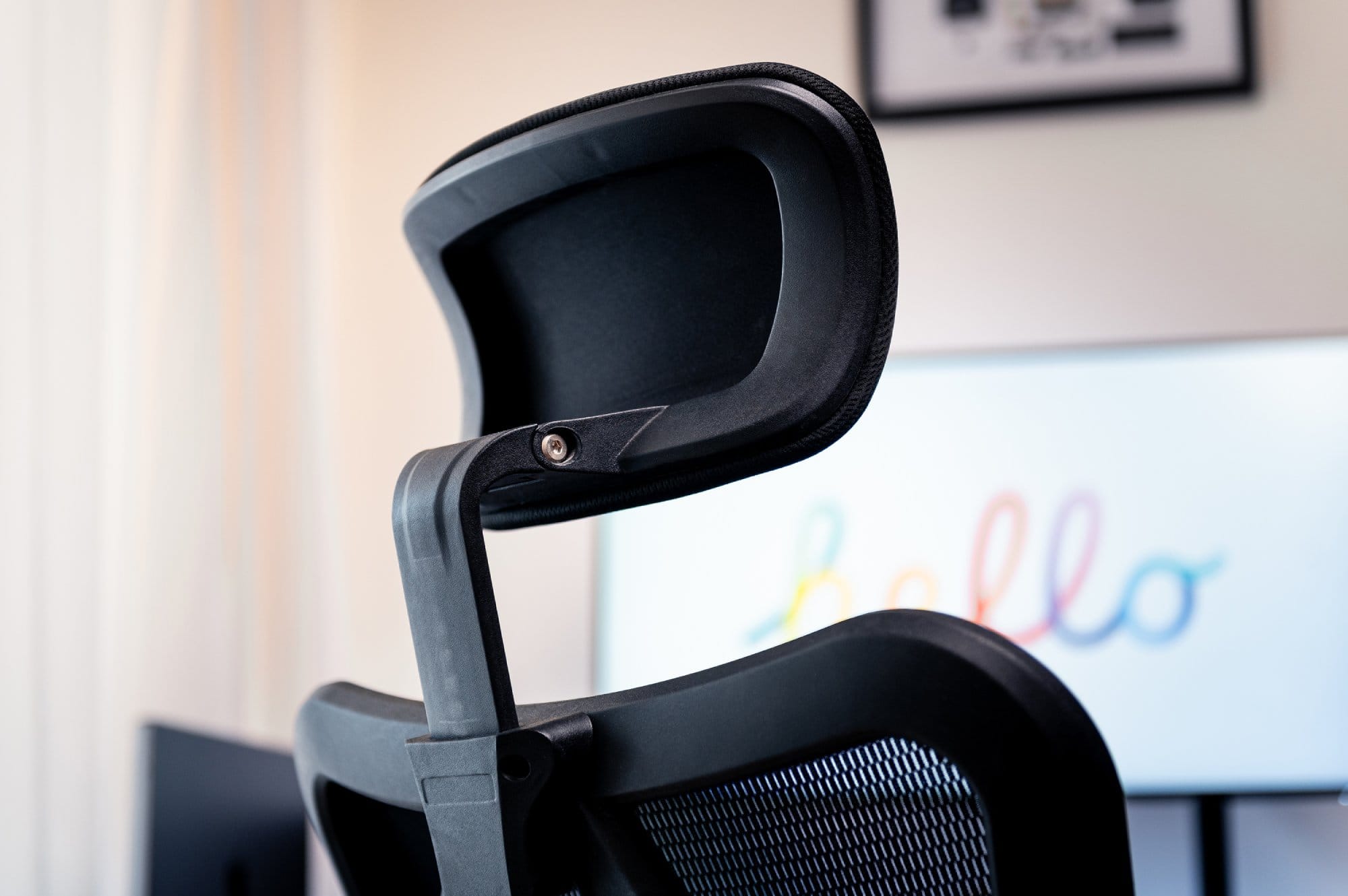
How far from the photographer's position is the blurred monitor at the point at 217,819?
3.88ft

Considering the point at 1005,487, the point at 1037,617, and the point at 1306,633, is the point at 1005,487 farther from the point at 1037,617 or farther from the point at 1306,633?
the point at 1306,633

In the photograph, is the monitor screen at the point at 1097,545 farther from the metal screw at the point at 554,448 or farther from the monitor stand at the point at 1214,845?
the metal screw at the point at 554,448

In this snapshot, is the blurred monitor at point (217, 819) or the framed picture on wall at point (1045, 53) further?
the framed picture on wall at point (1045, 53)

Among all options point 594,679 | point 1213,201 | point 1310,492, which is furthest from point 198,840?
point 1213,201

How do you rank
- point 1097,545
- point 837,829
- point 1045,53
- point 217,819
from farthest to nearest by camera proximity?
point 1045,53, point 1097,545, point 217,819, point 837,829

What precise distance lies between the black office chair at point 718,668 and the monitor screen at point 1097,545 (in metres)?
0.94

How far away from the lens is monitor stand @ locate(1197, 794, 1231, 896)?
138 centimetres

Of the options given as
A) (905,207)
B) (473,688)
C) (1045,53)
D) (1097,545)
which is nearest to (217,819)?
(473,688)

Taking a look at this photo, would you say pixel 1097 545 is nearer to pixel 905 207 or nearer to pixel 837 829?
pixel 905 207

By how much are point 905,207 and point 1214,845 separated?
102 cm

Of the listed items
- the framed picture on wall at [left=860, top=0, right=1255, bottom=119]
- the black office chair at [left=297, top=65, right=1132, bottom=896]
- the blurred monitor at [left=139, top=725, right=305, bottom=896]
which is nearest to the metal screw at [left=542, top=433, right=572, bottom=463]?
the black office chair at [left=297, top=65, right=1132, bottom=896]

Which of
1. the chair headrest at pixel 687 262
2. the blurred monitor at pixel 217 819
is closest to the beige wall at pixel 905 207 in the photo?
the blurred monitor at pixel 217 819

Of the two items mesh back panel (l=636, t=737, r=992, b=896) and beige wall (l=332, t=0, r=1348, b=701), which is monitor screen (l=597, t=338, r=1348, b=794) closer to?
beige wall (l=332, t=0, r=1348, b=701)

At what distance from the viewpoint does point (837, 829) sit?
459mm
